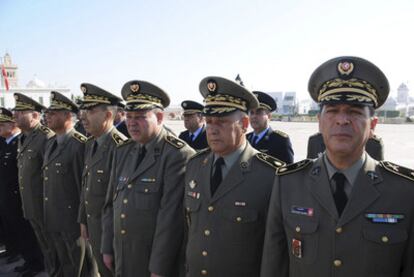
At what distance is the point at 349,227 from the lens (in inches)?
68.4

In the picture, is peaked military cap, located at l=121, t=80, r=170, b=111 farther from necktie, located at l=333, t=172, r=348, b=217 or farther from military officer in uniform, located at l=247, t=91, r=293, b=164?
military officer in uniform, located at l=247, t=91, r=293, b=164

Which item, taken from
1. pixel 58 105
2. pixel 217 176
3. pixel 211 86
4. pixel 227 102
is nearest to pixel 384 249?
pixel 217 176

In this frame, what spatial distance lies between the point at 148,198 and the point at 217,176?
76cm

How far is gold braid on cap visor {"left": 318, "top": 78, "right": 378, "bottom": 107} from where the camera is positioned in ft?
5.87

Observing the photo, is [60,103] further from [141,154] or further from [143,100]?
[141,154]

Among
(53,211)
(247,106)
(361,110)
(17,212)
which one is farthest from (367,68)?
(17,212)

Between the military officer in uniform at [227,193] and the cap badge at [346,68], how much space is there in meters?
0.90

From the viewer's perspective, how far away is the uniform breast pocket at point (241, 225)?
234 cm

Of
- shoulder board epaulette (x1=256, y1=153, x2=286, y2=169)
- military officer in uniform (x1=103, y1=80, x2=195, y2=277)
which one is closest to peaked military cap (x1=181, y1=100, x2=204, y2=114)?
military officer in uniform (x1=103, y1=80, x2=195, y2=277)

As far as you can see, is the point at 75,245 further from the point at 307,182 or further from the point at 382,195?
the point at 382,195

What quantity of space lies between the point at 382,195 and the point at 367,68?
71 centimetres

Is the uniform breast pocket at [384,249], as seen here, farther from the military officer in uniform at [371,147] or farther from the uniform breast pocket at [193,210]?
the military officer in uniform at [371,147]

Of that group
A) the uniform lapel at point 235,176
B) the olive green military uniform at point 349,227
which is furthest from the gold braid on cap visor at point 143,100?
the olive green military uniform at point 349,227

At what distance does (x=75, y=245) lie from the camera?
13.4 ft
